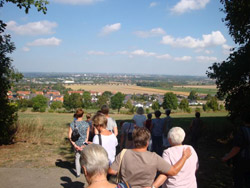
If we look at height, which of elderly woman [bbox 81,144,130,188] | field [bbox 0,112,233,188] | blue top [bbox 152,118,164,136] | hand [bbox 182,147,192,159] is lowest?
field [bbox 0,112,233,188]

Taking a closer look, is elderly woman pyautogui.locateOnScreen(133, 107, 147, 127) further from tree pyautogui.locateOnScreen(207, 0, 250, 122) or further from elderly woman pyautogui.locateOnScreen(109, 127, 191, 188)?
tree pyautogui.locateOnScreen(207, 0, 250, 122)

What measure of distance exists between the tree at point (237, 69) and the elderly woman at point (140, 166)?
24.5 ft

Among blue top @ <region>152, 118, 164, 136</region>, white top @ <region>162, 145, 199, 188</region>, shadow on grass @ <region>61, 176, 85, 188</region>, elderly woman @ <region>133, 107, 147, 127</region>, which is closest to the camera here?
white top @ <region>162, 145, 199, 188</region>

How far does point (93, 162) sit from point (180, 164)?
1.27 metres

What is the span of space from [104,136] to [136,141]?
4.01 ft

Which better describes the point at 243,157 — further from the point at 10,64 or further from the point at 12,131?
the point at 12,131

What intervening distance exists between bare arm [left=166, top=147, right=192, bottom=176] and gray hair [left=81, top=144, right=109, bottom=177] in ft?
3.23

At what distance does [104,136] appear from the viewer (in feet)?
12.3

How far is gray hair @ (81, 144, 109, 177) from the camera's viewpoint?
1.94m

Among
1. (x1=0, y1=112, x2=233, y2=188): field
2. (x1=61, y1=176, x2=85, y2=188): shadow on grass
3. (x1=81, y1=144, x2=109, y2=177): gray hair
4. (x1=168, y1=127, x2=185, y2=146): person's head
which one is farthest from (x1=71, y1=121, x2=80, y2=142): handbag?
(x1=81, y1=144, x2=109, y2=177): gray hair

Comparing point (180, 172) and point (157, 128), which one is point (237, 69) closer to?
point (157, 128)

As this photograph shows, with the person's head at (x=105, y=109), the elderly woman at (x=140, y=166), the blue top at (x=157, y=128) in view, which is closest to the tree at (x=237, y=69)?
the blue top at (x=157, y=128)

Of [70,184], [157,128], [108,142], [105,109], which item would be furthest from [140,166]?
[157,128]

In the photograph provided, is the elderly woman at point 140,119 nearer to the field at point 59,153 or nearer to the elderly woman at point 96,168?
the field at point 59,153
